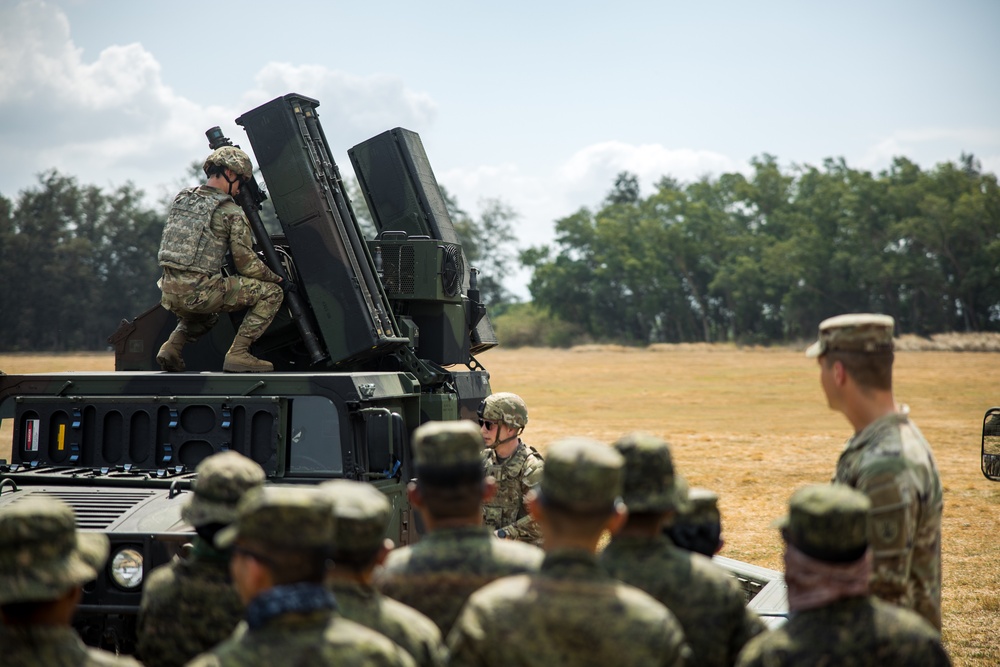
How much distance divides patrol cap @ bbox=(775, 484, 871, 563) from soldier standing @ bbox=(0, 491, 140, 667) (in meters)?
1.70

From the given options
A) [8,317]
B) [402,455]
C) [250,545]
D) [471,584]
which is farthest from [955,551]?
[8,317]

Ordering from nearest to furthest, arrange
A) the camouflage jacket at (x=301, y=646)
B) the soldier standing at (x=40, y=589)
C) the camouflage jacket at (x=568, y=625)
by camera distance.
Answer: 1. the camouflage jacket at (x=301, y=646)
2. the camouflage jacket at (x=568, y=625)
3. the soldier standing at (x=40, y=589)

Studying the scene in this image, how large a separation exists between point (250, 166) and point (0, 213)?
51230 millimetres

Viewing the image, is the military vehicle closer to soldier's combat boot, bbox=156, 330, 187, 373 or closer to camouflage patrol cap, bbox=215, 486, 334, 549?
soldier's combat boot, bbox=156, 330, 187, 373

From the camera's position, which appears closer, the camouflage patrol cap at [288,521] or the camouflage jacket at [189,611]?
the camouflage patrol cap at [288,521]

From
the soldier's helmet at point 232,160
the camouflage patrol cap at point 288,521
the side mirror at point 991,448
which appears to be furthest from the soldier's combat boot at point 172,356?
the side mirror at point 991,448

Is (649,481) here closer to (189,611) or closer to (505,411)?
(189,611)

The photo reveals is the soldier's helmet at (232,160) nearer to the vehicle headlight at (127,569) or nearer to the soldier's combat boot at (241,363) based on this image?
the soldier's combat boot at (241,363)

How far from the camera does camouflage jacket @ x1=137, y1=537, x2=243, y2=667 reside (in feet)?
11.0

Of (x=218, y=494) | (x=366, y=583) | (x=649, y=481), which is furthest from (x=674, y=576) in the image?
(x=218, y=494)

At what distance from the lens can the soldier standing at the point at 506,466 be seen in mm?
6566

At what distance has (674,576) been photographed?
10.2ft

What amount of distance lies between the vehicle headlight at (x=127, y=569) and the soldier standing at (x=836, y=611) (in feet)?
9.96

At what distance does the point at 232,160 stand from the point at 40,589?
13.8 ft
